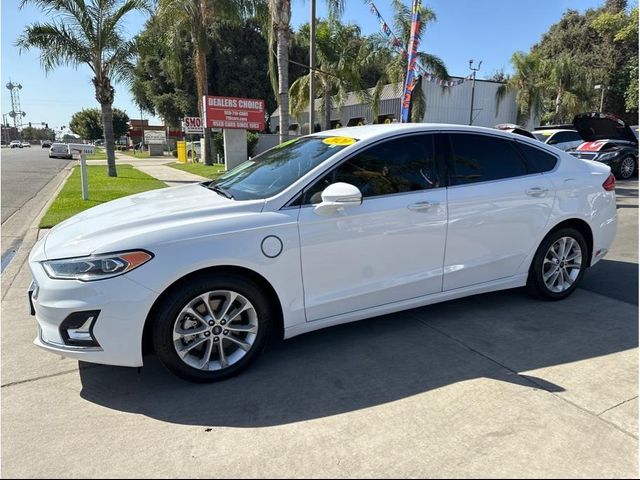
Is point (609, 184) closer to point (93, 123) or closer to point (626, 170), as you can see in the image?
point (626, 170)

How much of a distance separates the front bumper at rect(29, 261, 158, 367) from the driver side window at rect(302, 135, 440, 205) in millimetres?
1315

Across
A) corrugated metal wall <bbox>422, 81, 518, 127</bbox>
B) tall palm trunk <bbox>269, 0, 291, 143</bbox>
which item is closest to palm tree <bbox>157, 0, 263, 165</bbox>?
tall palm trunk <bbox>269, 0, 291, 143</bbox>

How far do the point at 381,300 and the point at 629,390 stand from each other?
1692mm

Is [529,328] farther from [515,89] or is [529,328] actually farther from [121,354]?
[515,89]

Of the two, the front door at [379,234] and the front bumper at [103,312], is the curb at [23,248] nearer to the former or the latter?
the front bumper at [103,312]

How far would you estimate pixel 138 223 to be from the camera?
10.2ft

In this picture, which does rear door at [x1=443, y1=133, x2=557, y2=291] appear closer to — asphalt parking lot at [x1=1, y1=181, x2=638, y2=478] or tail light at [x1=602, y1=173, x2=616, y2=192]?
asphalt parking lot at [x1=1, y1=181, x2=638, y2=478]

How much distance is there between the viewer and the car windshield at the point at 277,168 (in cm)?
354

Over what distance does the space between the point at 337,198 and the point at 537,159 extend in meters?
2.26

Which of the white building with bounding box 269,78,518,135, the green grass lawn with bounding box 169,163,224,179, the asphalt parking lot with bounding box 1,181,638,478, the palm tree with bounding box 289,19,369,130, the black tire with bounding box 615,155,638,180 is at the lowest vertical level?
the asphalt parking lot with bounding box 1,181,638,478

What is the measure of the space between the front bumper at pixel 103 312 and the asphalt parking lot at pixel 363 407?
350mm

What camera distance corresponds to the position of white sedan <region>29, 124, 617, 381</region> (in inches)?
113

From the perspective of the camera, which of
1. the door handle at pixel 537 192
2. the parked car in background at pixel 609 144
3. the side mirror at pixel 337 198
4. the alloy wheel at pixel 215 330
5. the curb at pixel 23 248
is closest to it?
the alloy wheel at pixel 215 330

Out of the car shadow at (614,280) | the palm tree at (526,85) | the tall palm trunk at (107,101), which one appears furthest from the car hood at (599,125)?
the palm tree at (526,85)
